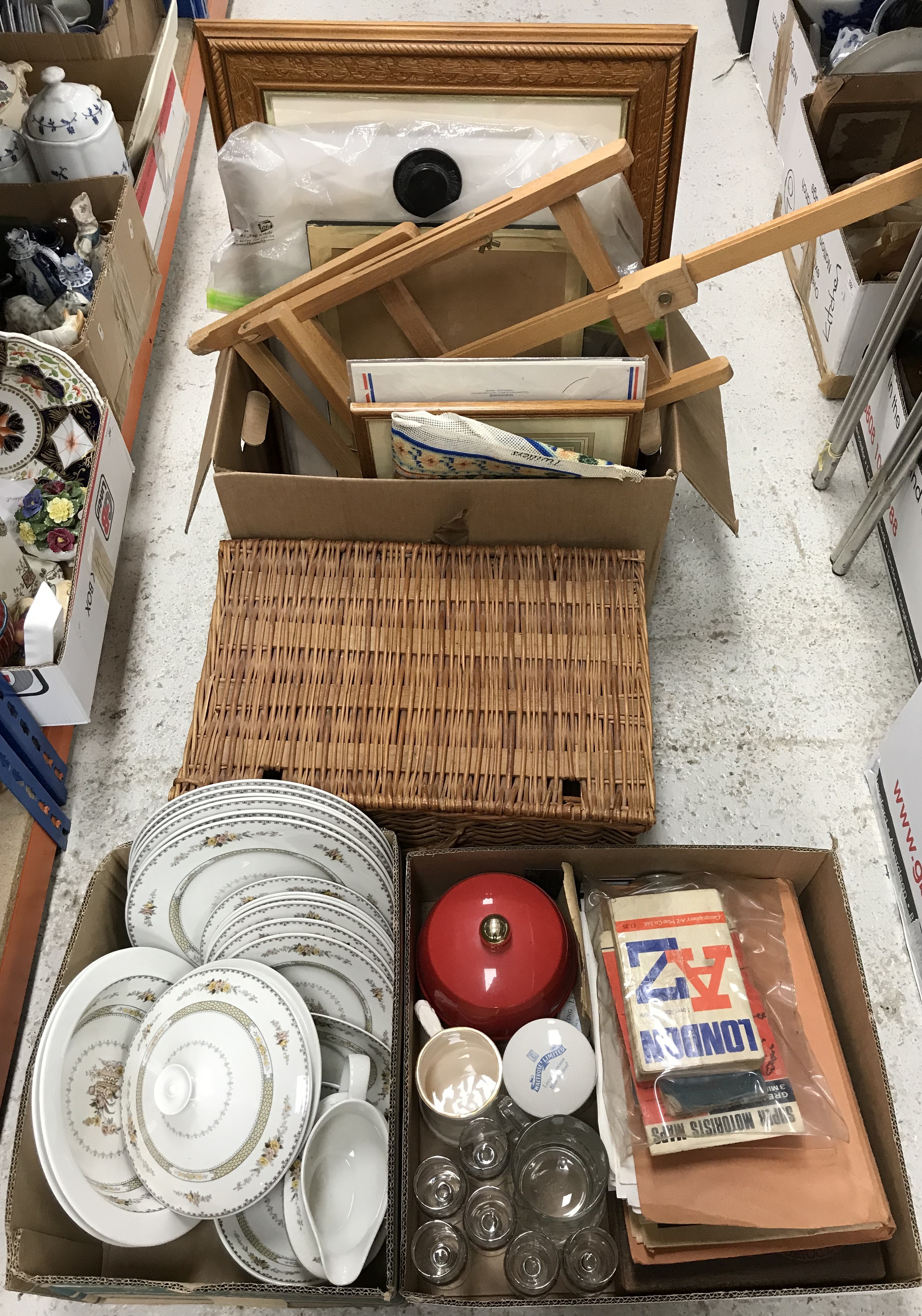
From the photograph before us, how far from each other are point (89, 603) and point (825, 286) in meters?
1.46

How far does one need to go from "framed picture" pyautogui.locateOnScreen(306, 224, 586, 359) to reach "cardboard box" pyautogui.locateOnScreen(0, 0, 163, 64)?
103 cm

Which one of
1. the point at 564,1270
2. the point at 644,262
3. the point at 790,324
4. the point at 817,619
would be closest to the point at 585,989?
the point at 564,1270

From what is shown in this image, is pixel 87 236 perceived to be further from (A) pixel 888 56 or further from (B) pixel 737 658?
(A) pixel 888 56

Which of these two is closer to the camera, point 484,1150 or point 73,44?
point 484,1150

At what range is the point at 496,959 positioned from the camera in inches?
43.3

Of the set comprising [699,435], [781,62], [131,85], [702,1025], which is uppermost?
[781,62]

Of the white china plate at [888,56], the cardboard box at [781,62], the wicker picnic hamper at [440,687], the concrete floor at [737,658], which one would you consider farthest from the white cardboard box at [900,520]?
the cardboard box at [781,62]

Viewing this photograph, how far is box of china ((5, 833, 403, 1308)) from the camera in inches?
36.8

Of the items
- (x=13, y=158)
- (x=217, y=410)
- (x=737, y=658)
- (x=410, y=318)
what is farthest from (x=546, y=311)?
(x=13, y=158)

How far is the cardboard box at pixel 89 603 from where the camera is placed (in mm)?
1357

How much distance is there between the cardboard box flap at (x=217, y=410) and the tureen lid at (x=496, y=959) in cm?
68

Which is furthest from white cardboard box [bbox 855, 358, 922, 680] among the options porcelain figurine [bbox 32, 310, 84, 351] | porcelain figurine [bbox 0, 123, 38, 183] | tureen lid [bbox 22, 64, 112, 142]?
porcelain figurine [bbox 0, 123, 38, 183]

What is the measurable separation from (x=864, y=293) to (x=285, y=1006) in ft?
4.85

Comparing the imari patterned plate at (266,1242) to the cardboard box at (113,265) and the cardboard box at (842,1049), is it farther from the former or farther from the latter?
the cardboard box at (113,265)
